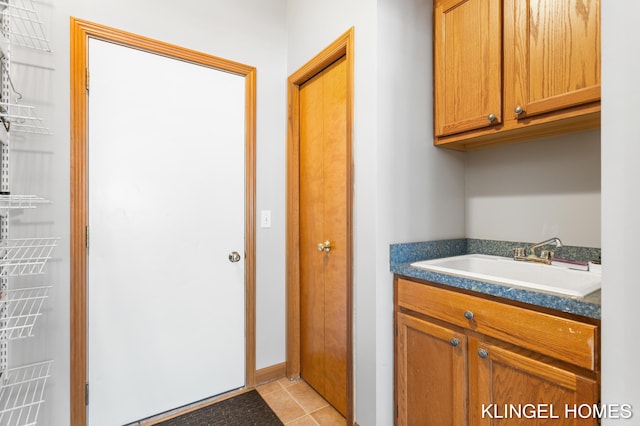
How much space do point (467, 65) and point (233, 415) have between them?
7.30ft

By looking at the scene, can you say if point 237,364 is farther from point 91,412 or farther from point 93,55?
point 93,55

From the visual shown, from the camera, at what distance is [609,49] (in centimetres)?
74

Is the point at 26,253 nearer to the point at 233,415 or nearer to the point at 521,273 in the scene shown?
the point at 233,415

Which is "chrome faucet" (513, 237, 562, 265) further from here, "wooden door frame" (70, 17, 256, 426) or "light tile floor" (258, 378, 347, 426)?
"wooden door frame" (70, 17, 256, 426)

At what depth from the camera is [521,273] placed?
1460 millimetres

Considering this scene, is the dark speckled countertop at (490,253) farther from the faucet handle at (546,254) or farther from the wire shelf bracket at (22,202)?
the wire shelf bracket at (22,202)

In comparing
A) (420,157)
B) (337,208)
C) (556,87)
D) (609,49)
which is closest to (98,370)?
(337,208)

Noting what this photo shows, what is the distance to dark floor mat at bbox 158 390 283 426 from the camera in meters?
1.69

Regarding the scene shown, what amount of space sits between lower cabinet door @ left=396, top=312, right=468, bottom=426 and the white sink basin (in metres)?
0.26

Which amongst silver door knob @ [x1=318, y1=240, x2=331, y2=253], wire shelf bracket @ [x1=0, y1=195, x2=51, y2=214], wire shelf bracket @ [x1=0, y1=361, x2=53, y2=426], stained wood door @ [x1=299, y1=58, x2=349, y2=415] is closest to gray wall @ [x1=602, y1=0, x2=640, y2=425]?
stained wood door @ [x1=299, y1=58, x2=349, y2=415]

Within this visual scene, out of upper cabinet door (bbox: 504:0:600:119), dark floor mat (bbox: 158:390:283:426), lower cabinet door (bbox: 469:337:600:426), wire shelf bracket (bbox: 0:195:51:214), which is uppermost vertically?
upper cabinet door (bbox: 504:0:600:119)

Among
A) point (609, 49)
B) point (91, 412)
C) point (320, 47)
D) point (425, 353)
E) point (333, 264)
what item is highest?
point (320, 47)

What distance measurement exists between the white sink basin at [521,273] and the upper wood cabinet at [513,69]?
2.02 ft

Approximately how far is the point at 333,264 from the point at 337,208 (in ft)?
1.10
